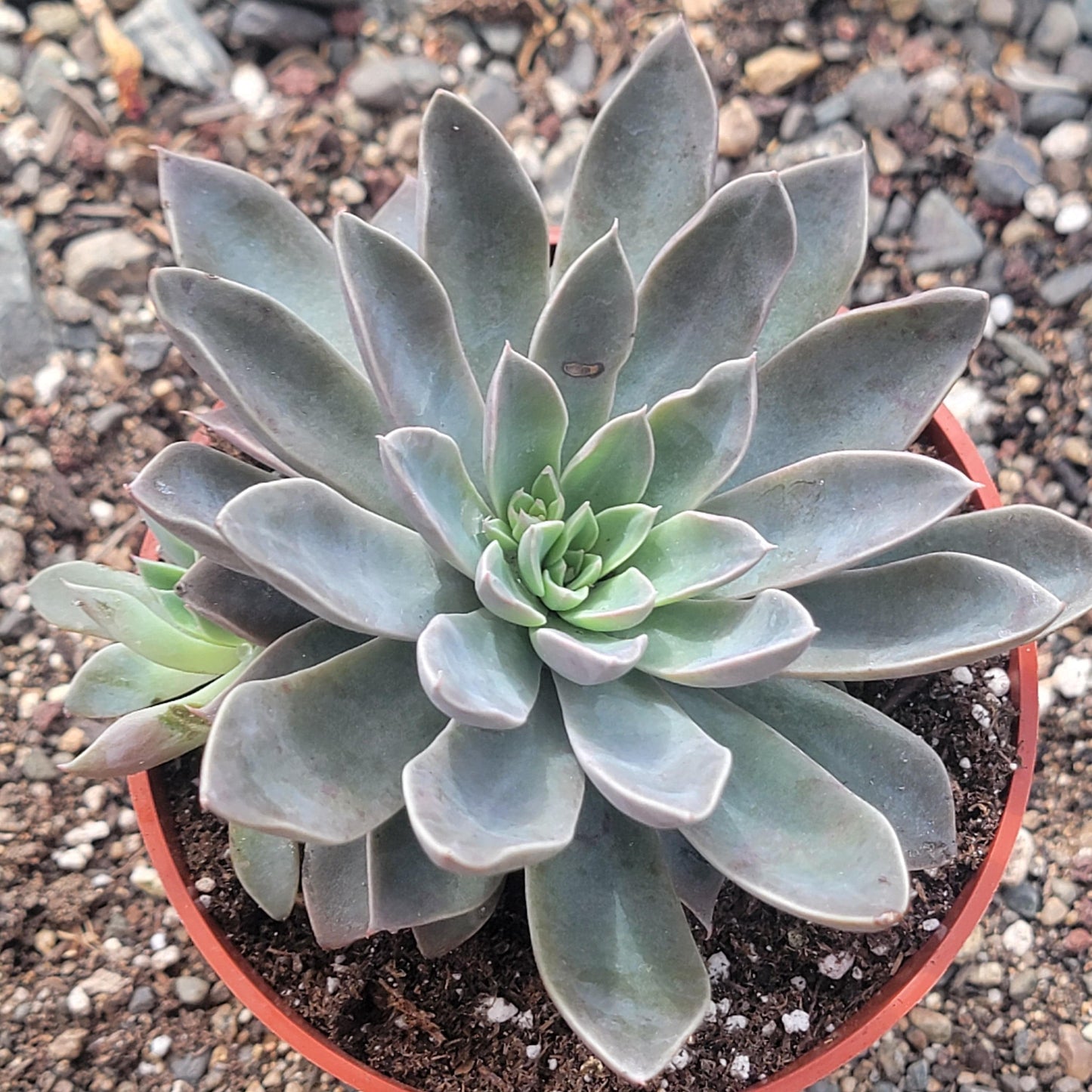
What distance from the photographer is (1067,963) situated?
1627mm

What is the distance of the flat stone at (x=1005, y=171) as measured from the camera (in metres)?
1.96

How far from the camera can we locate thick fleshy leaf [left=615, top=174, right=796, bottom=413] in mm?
1111

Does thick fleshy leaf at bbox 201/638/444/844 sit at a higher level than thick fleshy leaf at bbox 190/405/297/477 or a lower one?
lower

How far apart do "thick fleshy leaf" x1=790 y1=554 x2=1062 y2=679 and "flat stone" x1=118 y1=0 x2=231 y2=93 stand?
5.11ft

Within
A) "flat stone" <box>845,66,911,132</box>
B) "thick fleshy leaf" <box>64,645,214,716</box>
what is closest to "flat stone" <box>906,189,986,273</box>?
"flat stone" <box>845,66,911,132</box>

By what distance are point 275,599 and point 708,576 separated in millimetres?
437

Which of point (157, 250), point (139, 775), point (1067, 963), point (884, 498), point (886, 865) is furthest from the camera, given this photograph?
point (157, 250)

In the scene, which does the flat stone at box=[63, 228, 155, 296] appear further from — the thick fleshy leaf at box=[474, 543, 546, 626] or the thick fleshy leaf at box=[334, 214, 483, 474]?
the thick fleshy leaf at box=[474, 543, 546, 626]

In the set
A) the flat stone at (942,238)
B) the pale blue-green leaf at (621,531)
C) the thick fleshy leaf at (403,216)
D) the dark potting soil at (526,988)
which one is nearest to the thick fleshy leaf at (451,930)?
the dark potting soil at (526,988)

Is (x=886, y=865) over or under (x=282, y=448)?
under

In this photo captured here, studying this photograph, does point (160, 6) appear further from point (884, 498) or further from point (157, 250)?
point (884, 498)

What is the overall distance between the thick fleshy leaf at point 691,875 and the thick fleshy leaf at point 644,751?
164 millimetres

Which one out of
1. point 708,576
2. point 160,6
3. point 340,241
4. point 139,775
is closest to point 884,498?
point 708,576

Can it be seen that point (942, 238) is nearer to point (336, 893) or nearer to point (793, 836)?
point (793, 836)
